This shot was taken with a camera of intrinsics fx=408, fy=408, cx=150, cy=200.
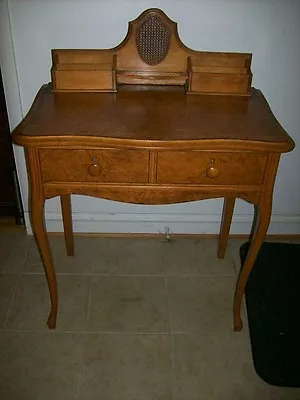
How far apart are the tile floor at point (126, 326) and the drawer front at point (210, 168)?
0.71 metres

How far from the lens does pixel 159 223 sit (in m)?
2.14

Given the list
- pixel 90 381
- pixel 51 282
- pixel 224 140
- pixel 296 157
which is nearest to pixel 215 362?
pixel 90 381

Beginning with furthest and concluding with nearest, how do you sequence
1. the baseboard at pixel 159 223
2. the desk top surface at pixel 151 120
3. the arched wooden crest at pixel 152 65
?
the baseboard at pixel 159 223 → the arched wooden crest at pixel 152 65 → the desk top surface at pixel 151 120

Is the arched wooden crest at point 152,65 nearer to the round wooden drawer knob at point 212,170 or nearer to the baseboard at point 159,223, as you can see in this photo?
the round wooden drawer knob at point 212,170

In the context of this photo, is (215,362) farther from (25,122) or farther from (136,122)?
(25,122)

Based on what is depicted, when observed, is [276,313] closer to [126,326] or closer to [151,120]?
[126,326]

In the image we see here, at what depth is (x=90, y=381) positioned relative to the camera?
1.51m

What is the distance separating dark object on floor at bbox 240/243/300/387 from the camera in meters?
1.56

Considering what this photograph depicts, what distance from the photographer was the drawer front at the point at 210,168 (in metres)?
1.28

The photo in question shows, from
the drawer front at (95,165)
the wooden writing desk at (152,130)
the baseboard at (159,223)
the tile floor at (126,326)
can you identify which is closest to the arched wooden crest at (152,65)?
the wooden writing desk at (152,130)

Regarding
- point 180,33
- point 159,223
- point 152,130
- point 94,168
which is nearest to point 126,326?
point 159,223

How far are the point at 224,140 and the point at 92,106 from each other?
476 millimetres

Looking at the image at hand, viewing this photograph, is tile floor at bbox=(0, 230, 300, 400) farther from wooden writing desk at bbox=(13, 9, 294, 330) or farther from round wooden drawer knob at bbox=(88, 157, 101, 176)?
round wooden drawer knob at bbox=(88, 157, 101, 176)

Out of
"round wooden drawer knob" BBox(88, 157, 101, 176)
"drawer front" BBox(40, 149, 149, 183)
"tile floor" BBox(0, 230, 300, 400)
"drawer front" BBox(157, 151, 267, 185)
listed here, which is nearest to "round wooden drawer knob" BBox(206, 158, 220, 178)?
"drawer front" BBox(157, 151, 267, 185)
